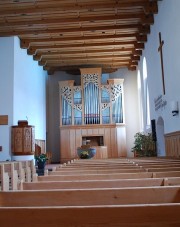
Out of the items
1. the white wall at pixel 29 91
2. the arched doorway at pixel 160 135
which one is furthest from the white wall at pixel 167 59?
the white wall at pixel 29 91

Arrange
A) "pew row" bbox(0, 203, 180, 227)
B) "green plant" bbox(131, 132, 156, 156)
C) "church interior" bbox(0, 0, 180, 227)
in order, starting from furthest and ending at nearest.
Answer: "green plant" bbox(131, 132, 156, 156) → "church interior" bbox(0, 0, 180, 227) → "pew row" bbox(0, 203, 180, 227)

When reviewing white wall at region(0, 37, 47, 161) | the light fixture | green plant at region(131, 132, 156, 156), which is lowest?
green plant at region(131, 132, 156, 156)

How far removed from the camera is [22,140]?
903cm

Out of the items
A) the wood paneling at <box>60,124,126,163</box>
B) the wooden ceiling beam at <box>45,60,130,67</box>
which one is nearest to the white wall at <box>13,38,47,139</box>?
the wooden ceiling beam at <box>45,60,130,67</box>

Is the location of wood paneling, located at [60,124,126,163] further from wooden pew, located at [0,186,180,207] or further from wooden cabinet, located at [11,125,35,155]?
wooden pew, located at [0,186,180,207]

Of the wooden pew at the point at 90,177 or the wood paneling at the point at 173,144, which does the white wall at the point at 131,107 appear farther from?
the wooden pew at the point at 90,177

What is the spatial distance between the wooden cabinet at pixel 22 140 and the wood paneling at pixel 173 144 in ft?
13.5

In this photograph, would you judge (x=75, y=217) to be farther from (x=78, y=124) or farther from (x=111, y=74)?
(x=111, y=74)

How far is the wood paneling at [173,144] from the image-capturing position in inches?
279

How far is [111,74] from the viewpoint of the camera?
47.5ft

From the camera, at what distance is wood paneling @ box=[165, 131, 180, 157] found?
279 inches

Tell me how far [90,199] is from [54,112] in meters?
12.6

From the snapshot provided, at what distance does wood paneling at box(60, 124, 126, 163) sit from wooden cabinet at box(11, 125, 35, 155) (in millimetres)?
3905

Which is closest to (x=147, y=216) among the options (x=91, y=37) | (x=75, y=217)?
(x=75, y=217)
